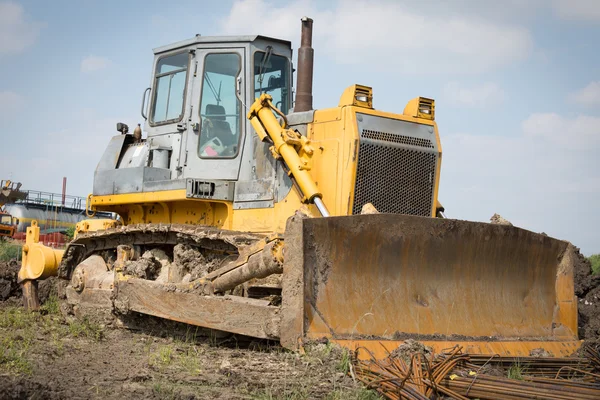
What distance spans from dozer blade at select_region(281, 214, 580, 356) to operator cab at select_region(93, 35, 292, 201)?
76.1 inches

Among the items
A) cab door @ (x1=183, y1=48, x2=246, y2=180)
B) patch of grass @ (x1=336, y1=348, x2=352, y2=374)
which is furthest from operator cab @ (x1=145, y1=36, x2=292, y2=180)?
patch of grass @ (x1=336, y1=348, x2=352, y2=374)

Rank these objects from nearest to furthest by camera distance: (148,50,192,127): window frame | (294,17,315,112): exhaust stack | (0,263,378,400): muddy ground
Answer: (0,263,378,400): muddy ground → (294,17,315,112): exhaust stack → (148,50,192,127): window frame

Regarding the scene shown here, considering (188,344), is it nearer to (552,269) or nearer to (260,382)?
(260,382)

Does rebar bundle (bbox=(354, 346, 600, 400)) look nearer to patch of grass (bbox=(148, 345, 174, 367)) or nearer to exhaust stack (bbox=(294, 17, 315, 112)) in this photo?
patch of grass (bbox=(148, 345, 174, 367))

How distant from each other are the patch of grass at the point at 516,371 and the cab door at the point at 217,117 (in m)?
3.69

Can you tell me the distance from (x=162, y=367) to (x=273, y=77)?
3.97m

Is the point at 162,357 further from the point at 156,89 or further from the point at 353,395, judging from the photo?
the point at 156,89

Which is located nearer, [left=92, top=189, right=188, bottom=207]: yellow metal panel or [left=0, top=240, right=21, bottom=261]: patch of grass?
[left=92, top=189, right=188, bottom=207]: yellow metal panel

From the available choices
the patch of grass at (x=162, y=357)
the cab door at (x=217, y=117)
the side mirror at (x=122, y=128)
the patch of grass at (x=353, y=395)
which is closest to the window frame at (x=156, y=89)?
the cab door at (x=217, y=117)

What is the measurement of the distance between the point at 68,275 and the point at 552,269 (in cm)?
588

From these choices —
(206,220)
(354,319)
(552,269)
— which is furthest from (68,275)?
(552,269)

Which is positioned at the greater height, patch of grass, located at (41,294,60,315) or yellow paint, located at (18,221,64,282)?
yellow paint, located at (18,221,64,282)

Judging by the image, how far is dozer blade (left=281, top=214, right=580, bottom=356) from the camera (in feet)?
17.6

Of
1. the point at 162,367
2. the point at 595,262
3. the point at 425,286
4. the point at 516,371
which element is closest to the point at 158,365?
the point at 162,367
